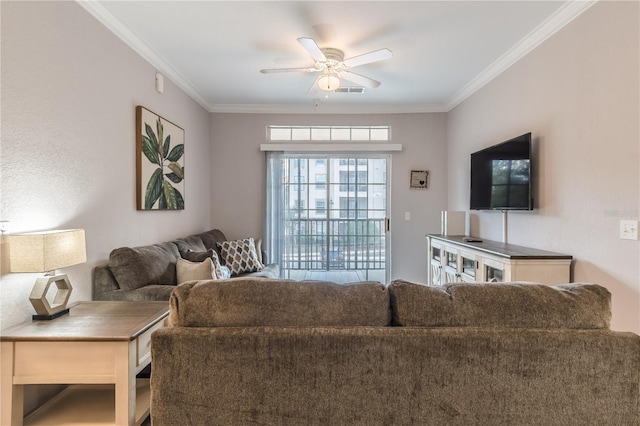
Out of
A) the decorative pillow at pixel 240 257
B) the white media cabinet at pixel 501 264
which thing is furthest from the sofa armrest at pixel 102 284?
the white media cabinet at pixel 501 264

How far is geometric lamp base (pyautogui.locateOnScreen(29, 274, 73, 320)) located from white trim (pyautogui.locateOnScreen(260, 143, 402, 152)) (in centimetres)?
319

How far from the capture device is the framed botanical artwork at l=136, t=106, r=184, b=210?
2752 millimetres

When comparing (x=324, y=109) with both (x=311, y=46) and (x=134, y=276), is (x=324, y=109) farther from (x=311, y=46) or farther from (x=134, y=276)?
(x=134, y=276)

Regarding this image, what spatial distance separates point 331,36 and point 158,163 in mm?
1976

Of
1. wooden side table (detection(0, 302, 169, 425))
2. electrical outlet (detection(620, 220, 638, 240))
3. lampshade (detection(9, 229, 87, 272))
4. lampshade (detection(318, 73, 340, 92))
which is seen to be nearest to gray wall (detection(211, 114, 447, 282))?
Result: lampshade (detection(318, 73, 340, 92))

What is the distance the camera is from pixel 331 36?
266 cm

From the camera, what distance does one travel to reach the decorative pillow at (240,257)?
3730mm

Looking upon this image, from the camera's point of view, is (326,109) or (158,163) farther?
(326,109)

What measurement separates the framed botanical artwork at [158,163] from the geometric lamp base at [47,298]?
1126mm

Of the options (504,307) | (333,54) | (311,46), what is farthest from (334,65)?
(504,307)

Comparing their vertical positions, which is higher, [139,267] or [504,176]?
[504,176]

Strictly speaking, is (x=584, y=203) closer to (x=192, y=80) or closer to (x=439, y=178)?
(x=439, y=178)

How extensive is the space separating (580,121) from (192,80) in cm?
366

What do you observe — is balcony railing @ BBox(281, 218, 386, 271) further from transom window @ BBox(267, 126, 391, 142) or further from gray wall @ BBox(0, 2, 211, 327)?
gray wall @ BBox(0, 2, 211, 327)
